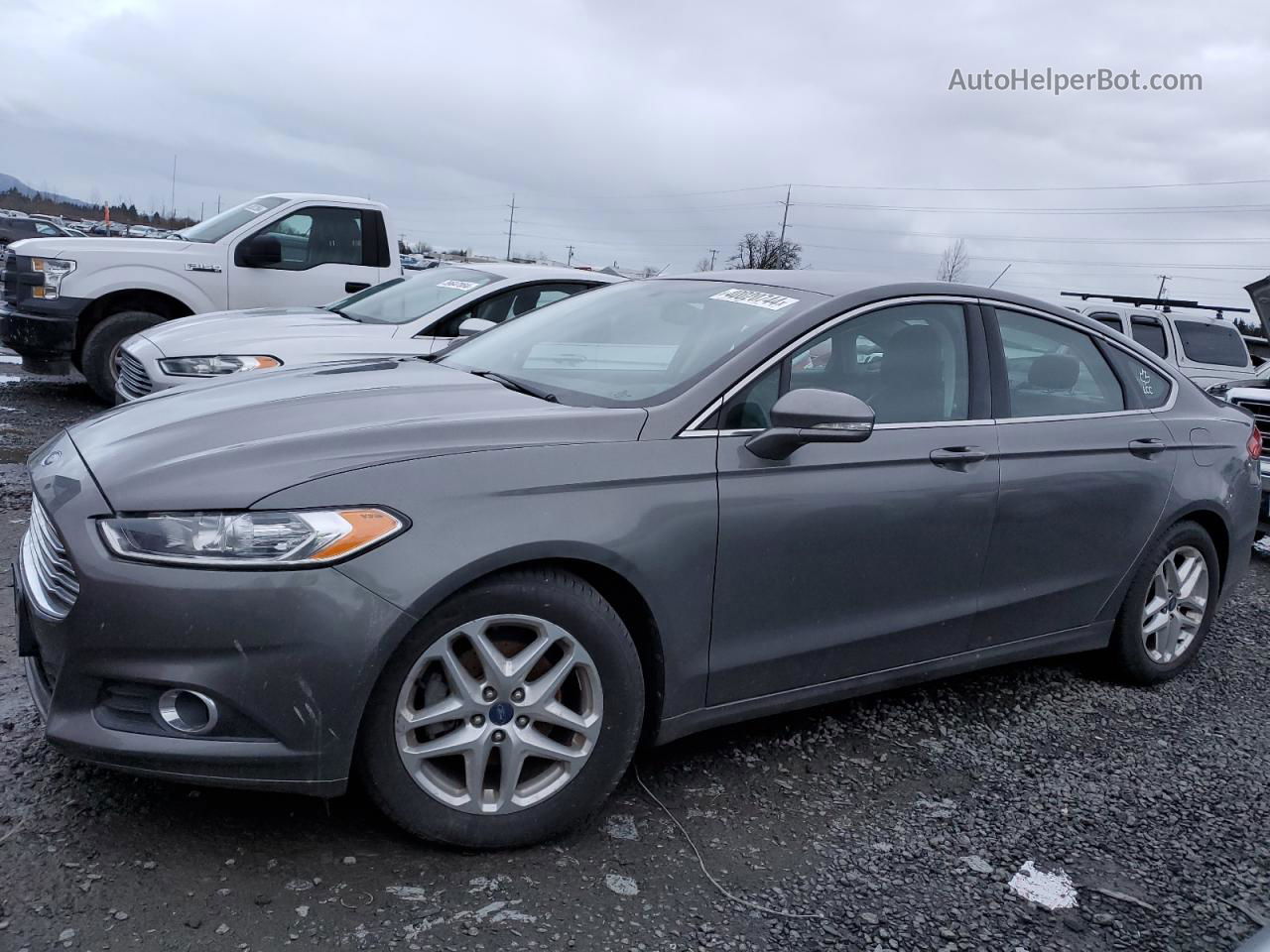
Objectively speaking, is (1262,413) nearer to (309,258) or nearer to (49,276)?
(309,258)


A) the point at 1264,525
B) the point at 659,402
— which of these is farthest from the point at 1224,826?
the point at 1264,525

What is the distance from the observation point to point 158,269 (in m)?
8.90

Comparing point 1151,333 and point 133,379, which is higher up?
point 1151,333

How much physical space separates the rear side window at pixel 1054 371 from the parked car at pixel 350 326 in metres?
2.86

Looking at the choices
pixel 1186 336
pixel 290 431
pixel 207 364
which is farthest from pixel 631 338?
pixel 1186 336

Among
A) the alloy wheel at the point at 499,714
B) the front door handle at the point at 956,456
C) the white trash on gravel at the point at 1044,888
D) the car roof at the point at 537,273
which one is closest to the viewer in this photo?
the alloy wheel at the point at 499,714

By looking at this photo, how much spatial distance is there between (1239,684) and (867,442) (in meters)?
2.51

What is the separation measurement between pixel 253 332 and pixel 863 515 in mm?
4830

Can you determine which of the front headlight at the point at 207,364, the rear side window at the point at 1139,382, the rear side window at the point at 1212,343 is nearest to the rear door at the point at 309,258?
the front headlight at the point at 207,364

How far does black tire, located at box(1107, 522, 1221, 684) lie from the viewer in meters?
4.25

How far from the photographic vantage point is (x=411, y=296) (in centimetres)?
774

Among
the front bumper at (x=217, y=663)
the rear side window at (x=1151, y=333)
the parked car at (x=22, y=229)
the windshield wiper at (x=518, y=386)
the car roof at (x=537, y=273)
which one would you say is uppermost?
the parked car at (x=22, y=229)

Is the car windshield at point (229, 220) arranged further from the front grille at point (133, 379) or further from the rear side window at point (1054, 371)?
the rear side window at point (1054, 371)

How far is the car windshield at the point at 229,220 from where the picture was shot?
9.34 metres
